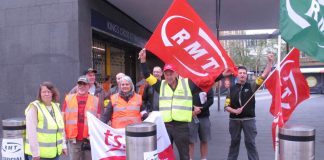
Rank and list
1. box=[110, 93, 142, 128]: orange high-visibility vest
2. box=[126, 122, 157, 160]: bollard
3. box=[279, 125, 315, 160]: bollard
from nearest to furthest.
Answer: box=[279, 125, 315, 160]: bollard < box=[126, 122, 157, 160]: bollard < box=[110, 93, 142, 128]: orange high-visibility vest

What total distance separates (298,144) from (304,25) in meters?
1.50

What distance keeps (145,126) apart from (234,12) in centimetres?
958

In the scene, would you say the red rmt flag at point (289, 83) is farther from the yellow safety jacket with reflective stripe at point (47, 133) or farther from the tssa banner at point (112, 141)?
the yellow safety jacket with reflective stripe at point (47, 133)

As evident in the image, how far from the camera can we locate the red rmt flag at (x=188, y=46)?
5184 millimetres

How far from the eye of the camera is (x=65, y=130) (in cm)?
518

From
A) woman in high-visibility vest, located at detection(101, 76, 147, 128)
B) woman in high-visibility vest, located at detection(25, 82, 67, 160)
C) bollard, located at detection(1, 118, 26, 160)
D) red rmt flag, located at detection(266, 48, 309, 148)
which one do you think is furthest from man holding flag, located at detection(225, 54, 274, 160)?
bollard, located at detection(1, 118, 26, 160)

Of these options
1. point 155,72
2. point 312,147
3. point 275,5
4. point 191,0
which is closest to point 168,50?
point 155,72

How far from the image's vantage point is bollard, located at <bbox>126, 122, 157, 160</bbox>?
4.09 meters

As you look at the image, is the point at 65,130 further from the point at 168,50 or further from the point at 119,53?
the point at 119,53

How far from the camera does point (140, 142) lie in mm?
4090

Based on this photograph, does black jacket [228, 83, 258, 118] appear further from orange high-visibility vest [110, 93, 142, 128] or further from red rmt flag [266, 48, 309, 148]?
orange high-visibility vest [110, 93, 142, 128]

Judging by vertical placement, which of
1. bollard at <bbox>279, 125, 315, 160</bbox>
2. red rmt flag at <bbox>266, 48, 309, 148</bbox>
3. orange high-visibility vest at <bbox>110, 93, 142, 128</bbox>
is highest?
red rmt flag at <bbox>266, 48, 309, 148</bbox>

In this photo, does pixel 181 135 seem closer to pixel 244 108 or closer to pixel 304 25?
pixel 244 108

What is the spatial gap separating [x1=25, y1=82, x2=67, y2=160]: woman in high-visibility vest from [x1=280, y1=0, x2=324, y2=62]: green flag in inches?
120
